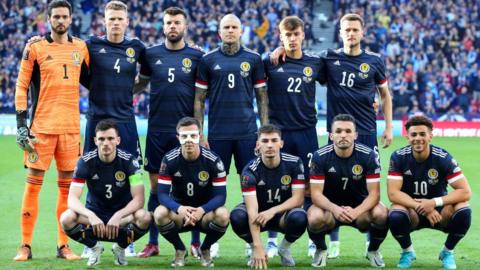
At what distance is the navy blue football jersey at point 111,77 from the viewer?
9.27 metres

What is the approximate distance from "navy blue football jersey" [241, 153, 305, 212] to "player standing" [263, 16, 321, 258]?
692 mm

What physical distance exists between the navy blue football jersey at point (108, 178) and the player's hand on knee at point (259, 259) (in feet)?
4.15

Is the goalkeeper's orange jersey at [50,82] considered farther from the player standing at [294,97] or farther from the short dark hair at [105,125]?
the player standing at [294,97]

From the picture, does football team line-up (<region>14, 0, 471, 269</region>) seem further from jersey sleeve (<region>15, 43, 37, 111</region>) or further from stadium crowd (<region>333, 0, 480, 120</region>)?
stadium crowd (<region>333, 0, 480, 120</region>)

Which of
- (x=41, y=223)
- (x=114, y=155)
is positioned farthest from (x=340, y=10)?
(x=114, y=155)

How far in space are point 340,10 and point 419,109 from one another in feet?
19.2

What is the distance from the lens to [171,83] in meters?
9.31

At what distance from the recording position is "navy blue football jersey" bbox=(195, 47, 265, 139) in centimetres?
922

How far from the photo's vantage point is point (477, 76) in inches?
1136

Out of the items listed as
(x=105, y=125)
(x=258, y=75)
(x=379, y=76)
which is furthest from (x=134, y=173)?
(x=379, y=76)

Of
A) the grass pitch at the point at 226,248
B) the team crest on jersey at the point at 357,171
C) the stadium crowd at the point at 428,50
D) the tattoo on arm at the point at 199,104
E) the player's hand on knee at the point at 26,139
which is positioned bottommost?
the grass pitch at the point at 226,248

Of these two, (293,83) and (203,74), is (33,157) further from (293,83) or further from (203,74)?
(293,83)

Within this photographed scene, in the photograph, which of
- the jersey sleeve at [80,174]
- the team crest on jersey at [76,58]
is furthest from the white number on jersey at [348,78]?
the jersey sleeve at [80,174]

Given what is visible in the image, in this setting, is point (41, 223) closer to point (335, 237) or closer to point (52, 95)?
point (52, 95)
